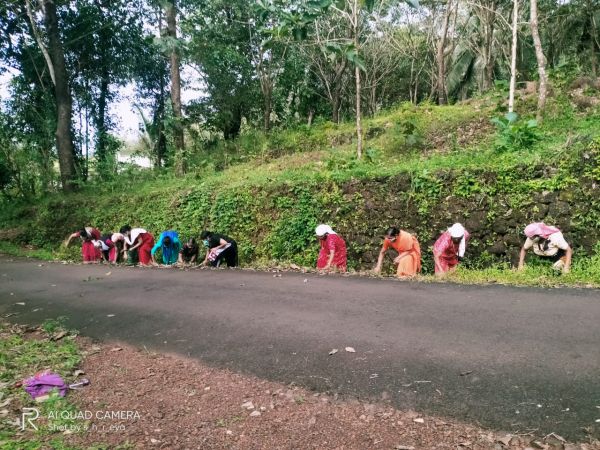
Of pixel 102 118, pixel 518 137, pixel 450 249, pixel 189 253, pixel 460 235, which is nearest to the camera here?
pixel 460 235

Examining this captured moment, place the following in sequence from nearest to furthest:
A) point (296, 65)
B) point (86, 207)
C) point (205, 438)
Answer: point (205, 438) < point (86, 207) < point (296, 65)

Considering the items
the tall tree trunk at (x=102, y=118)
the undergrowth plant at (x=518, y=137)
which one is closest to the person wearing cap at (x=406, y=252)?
the undergrowth plant at (x=518, y=137)

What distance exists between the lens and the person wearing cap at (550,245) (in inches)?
298

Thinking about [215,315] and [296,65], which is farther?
[296,65]

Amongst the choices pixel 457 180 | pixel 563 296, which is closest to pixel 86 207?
pixel 457 180

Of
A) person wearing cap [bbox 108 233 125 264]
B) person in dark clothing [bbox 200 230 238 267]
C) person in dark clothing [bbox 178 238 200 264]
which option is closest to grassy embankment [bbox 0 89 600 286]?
person in dark clothing [bbox 200 230 238 267]

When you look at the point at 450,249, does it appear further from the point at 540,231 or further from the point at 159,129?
the point at 159,129

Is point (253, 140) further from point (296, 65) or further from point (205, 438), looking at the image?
point (205, 438)

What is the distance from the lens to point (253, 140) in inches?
861

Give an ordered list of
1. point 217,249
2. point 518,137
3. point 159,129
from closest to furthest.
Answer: point 518,137, point 217,249, point 159,129

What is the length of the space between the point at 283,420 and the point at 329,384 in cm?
68

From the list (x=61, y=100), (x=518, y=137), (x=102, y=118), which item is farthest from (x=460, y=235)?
(x=102, y=118)

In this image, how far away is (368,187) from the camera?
11359 millimetres

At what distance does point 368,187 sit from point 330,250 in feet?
7.62
